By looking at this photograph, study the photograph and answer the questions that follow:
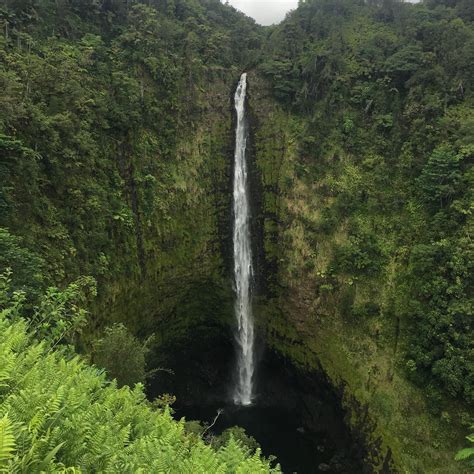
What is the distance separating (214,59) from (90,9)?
32.6 ft

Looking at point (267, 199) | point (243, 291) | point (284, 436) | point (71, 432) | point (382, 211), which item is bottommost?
point (284, 436)

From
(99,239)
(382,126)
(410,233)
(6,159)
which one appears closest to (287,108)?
(382,126)

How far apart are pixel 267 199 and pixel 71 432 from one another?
81.7 ft

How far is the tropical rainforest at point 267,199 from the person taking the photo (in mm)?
17141

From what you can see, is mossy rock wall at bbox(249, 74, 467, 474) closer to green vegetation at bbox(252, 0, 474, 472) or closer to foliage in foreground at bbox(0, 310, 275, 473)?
green vegetation at bbox(252, 0, 474, 472)

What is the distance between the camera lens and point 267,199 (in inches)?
1121

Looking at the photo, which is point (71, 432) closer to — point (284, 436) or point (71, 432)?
point (71, 432)

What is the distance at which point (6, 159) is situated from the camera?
15.4 metres

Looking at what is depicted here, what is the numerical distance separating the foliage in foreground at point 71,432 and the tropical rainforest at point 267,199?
6993 millimetres

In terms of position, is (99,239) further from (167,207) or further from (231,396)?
(231,396)

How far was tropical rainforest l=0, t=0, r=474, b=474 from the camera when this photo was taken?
1714 cm

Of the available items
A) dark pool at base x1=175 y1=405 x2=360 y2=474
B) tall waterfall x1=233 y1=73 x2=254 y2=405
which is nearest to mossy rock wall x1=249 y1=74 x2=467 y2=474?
tall waterfall x1=233 y1=73 x2=254 y2=405

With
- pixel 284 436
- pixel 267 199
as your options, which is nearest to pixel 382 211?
pixel 267 199

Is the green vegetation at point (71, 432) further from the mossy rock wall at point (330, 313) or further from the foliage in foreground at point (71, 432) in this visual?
the mossy rock wall at point (330, 313)
